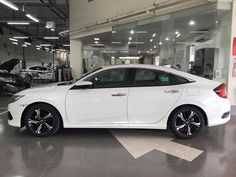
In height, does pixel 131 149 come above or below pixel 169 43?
below

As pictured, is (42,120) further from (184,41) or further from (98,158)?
(184,41)

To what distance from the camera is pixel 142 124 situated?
452 cm

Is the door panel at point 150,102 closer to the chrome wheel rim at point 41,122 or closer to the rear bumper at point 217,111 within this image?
the rear bumper at point 217,111

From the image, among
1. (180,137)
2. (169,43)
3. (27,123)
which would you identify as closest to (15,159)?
(27,123)

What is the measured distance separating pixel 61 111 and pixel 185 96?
7.34 ft

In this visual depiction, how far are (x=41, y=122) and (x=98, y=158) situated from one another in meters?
1.48

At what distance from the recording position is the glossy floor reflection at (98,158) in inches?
127

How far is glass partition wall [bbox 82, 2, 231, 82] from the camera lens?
269 inches

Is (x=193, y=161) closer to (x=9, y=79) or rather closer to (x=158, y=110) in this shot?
(x=158, y=110)

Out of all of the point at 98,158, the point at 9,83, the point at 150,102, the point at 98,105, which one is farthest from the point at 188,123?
the point at 9,83

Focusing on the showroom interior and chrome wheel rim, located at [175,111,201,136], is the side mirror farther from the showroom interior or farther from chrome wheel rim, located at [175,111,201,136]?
chrome wheel rim, located at [175,111,201,136]

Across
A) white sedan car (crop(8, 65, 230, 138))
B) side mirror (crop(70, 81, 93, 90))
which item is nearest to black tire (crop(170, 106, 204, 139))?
white sedan car (crop(8, 65, 230, 138))

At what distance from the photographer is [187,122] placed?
4.55 metres

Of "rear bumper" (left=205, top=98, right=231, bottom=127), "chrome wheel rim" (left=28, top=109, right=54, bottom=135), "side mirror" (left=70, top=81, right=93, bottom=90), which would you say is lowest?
"chrome wheel rim" (left=28, top=109, right=54, bottom=135)
